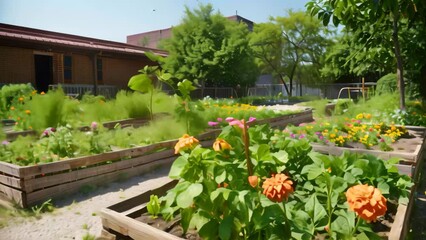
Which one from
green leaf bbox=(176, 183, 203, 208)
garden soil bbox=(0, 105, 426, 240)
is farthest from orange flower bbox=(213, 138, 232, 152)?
garden soil bbox=(0, 105, 426, 240)

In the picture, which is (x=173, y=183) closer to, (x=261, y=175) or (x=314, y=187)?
(x=261, y=175)

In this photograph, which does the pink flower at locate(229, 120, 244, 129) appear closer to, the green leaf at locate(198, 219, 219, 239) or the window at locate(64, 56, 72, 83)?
the green leaf at locate(198, 219, 219, 239)

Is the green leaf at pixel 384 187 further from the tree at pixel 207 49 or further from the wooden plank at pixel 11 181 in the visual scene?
the tree at pixel 207 49

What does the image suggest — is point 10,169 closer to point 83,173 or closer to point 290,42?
point 83,173

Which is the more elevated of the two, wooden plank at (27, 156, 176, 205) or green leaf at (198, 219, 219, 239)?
green leaf at (198, 219, 219, 239)

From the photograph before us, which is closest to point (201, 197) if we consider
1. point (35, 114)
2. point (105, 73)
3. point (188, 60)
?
point (35, 114)

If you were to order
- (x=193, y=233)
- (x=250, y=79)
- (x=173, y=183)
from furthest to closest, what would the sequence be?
(x=250, y=79) < (x=173, y=183) < (x=193, y=233)

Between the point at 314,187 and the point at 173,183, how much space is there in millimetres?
1166

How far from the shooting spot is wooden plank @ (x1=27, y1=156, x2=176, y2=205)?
3.65 m

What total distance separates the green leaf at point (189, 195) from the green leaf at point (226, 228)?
0.21 meters

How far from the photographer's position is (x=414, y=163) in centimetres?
412

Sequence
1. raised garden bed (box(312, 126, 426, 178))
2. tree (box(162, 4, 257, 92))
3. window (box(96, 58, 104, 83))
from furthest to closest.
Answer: tree (box(162, 4, 257, 92)) → window (box(96, 58, 104, 83)) → raised garden bed (box(312, 126, 426, 178))

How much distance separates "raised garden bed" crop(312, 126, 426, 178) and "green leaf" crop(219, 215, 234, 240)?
9.56 feet

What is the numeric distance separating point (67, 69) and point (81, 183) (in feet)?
44.4
